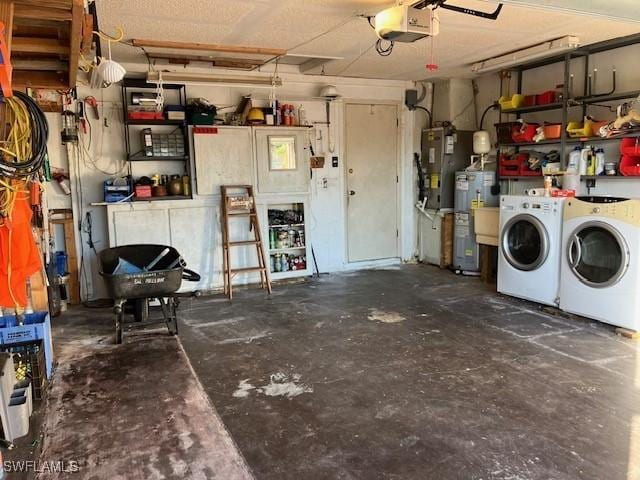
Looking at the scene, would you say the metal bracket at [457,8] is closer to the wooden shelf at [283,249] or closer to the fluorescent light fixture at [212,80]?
the fluorescent light fixture at [212,80]

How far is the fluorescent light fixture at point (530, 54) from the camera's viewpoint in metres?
4.64

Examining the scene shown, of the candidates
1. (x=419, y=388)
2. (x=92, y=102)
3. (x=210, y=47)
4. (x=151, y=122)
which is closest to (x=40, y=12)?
(x=419, y=388)

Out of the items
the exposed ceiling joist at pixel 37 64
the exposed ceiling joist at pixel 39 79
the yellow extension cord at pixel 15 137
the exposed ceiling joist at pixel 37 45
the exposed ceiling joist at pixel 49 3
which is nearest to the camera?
the exposed ceiling joist at pixel 49 3

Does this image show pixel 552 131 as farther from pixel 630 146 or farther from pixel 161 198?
pixel 161 198

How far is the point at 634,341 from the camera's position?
12.8 feet

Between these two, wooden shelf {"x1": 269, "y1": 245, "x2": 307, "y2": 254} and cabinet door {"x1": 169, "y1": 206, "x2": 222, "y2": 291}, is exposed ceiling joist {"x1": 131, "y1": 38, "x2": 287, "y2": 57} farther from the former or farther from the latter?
wooden shelf {"x1": 269, "y1": 245, "x2": 307, "y2": 254}

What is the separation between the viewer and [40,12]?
195cm

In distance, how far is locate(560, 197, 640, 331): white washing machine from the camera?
3953 millimetres

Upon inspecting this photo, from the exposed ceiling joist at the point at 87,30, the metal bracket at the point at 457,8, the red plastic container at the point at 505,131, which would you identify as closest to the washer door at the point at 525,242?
the red plastic container at the point at 505,131

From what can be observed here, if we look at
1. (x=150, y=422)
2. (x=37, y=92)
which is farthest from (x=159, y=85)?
(x=150, y=422)

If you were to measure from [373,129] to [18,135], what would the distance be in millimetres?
5026

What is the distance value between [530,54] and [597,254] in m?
2.15

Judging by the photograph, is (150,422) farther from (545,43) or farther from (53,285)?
(545,43)

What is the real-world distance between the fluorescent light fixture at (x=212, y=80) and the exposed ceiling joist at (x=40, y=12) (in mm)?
3292
